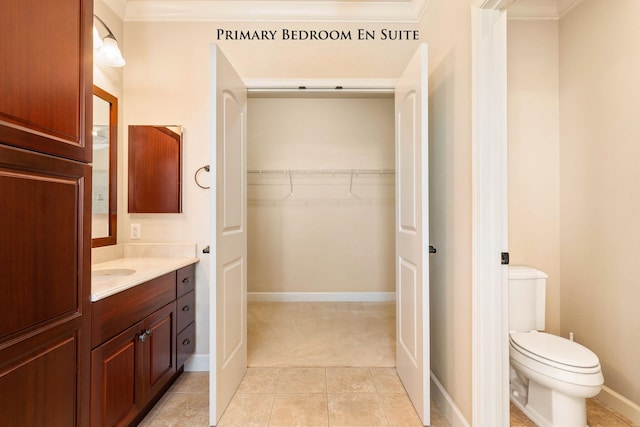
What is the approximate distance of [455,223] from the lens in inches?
60.9

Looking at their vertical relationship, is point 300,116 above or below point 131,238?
above

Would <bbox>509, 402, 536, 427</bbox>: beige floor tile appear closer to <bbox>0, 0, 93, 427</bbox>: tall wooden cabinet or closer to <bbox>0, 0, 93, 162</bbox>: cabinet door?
<bbox>0, 0, 93, 427</bbox>: tall wooden cabinet

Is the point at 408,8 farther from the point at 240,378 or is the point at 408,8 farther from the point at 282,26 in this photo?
the point at 240,378

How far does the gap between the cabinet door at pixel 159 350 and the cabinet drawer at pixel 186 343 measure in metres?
0.06

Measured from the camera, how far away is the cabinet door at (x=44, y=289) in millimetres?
848

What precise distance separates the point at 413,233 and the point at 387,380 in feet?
3.56

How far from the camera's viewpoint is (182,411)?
1.72 metres

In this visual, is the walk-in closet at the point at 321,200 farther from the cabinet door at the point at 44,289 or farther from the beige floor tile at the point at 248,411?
the cabinet door at the point at 44,289

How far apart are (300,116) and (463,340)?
3.18 metres

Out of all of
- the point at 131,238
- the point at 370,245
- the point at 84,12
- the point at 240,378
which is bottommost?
the point at 240,378

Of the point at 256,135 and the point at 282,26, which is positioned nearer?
the point at 282,26

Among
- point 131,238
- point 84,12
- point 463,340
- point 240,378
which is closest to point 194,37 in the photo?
point 84,12

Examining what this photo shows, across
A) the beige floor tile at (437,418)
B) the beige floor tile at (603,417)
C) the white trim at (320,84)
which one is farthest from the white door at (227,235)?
the beige floor tile at (603,417)

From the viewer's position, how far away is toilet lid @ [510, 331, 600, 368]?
1453 millimetres
